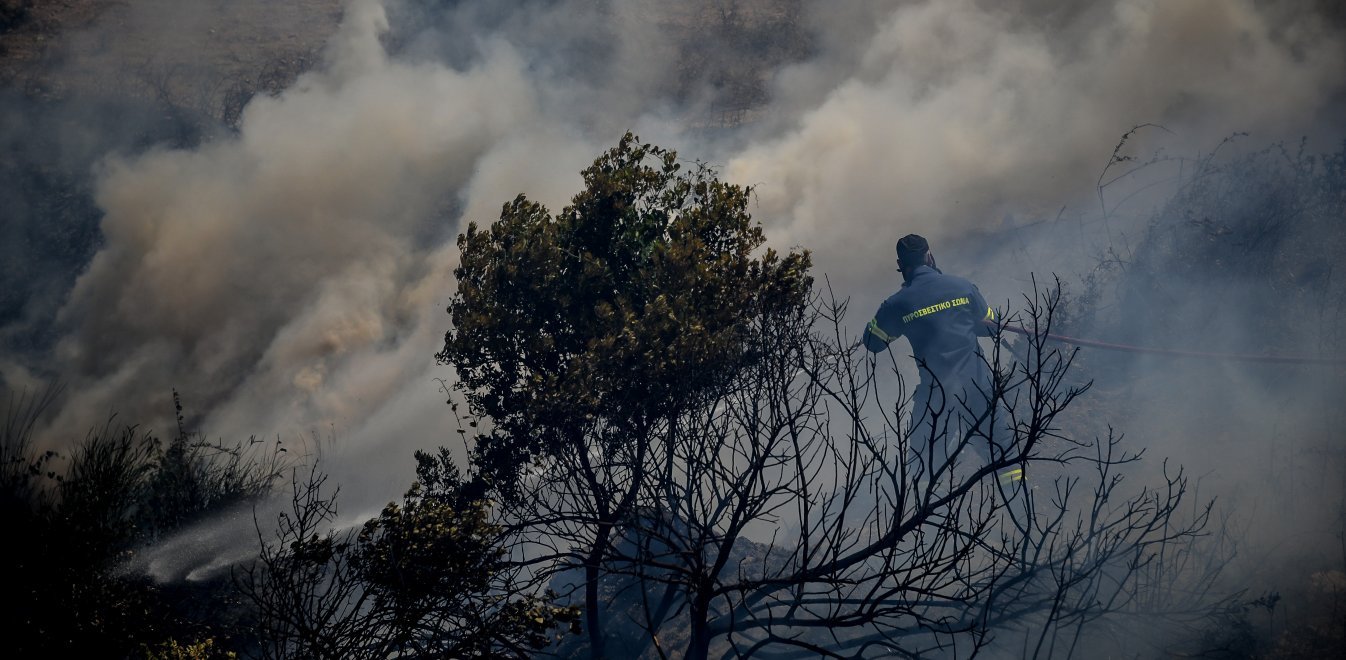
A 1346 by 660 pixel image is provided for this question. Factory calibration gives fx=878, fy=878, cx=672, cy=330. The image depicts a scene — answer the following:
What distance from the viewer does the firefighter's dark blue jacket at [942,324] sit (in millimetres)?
7504

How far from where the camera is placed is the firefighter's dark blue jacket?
7.50 m

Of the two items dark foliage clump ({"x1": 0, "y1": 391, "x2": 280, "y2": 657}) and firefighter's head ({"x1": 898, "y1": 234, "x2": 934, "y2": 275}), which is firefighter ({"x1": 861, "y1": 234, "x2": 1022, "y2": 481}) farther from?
dark foliage clump ({"x1": 0, "y1": 391, "x2": 280, "y2": 657})

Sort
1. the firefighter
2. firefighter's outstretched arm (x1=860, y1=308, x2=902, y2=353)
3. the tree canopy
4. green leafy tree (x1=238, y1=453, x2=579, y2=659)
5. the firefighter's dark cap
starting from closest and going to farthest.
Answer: green leafy tree (x1=238, y1=453, x2=579, y2=659) < the tree canopy < firefighter's outstretched arm (x1=860, y1=308, x2=902, y2=353) < the firefighter < the firefighter's dark cap

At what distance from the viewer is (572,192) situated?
1591cm

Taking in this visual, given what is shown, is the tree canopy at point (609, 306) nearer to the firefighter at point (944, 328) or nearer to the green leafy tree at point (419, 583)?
the green leafy tree at point (419, 583)

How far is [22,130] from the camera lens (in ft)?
60.3

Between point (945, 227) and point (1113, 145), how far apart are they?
2846 mm

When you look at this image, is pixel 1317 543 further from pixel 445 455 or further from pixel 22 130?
pixel 22 130

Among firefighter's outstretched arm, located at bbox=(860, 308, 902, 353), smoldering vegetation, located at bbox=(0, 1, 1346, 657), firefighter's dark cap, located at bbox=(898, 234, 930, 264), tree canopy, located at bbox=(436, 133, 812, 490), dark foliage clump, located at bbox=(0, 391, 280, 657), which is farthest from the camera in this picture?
smoldering vegetation, located at bbox=(0, 1, 1346, 657)

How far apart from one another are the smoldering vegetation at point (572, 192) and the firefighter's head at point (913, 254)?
3.21 meters

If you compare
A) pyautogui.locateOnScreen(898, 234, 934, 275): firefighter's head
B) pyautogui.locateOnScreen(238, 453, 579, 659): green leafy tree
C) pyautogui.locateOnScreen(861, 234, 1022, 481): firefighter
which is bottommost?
pyautogui.locateOnScreen(238, 453, 579, 659): green leafy tree

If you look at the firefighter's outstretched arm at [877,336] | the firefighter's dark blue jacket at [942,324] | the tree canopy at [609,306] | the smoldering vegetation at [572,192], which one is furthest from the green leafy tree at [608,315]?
the smoldering vegetation at [572,192]

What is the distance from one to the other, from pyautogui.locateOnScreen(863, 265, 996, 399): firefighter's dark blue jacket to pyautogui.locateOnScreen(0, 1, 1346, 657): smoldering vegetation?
7.63ft

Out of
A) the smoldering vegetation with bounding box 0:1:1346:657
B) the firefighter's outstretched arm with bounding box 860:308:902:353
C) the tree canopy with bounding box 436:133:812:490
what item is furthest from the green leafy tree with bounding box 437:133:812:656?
the smoldering vegetation with bounding box 0:1:1346:657
